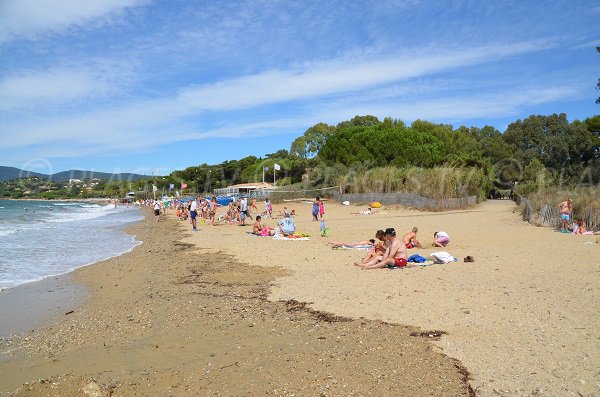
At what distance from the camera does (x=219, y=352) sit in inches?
187

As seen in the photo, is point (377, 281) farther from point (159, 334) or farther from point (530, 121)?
point (530, 121)

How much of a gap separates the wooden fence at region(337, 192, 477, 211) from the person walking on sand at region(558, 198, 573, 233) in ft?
37.9

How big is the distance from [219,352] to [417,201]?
2347 cm

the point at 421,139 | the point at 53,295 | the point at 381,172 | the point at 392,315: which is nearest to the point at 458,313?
the point at 392,315

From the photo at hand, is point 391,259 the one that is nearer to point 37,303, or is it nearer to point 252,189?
point 37,303

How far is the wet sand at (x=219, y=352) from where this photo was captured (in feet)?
12.9

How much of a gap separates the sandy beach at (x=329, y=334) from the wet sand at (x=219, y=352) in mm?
18

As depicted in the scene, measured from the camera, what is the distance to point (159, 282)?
8.91m

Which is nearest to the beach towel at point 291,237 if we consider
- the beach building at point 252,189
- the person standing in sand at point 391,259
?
the person standing in sand at point 391,259

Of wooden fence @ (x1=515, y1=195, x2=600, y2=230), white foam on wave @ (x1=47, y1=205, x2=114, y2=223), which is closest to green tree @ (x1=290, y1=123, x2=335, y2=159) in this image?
white foam on wave @ (x1=47, y1=205, x2=114, y2=223)

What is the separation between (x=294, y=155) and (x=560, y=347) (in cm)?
6422

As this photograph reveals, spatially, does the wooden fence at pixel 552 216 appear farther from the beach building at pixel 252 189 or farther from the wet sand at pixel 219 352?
the beach building at pixel 252 189

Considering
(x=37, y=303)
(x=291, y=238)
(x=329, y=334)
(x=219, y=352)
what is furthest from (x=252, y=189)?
(x=219, y=352)

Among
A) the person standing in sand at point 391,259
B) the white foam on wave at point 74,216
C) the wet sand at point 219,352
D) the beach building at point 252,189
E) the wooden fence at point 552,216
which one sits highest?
the beach building at point 252,189
